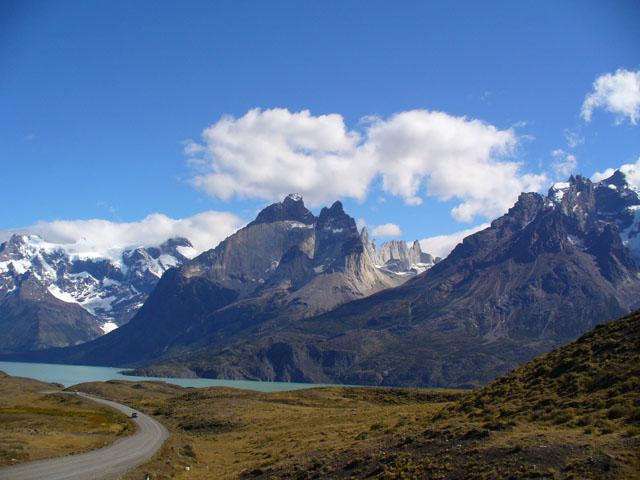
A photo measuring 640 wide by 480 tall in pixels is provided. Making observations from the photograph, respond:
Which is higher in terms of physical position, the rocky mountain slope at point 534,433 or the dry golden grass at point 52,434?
the rocky mountain slope at point 534,433

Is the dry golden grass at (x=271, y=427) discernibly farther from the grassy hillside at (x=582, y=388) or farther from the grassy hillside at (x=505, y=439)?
the grassy hillside at (x=582, y=388)

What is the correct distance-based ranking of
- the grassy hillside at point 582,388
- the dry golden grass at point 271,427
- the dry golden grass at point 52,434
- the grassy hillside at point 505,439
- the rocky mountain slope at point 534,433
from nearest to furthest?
the rocky mountain slope at point 534,433, the grassy hillside at point 505,439, the grassy hillside at point 582,388, the dry golden grass at point 271,427, the dry golden grass at point 52,434

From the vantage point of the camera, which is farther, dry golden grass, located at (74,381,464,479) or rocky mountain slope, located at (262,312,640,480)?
dry golden grass, located at (74,381,464,479)

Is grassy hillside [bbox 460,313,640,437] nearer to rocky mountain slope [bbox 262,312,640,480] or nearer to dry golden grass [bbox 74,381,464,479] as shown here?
rocky mountain slope [bbox 262,312,640,480]

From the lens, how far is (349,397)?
13525 cm

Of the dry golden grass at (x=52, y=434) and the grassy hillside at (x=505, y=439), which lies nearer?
the grassy hillside at (x=505, y=439)

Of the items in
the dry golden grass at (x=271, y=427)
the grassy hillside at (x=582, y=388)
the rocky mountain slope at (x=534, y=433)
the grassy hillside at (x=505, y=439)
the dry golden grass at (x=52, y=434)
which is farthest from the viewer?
the dry golden grass at (x=52, y=434)

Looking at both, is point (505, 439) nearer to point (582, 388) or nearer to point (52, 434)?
point (582, 388)

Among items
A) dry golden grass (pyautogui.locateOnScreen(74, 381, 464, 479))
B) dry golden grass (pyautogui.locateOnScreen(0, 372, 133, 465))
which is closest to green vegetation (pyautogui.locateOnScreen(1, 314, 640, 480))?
dry golden grass (pyautogui.locateOnScreen(74, 381, 464, 479))

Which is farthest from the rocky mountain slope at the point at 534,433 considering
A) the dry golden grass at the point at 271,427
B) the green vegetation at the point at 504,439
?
the dry golden grass at the point at 271,427

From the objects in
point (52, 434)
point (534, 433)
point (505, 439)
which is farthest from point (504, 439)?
point (52, 434)

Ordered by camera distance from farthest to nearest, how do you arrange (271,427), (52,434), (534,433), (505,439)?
(271,427) < (52,434) < (534,433) < (505,439)

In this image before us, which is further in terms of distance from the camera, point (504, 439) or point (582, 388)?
point (582, 388)

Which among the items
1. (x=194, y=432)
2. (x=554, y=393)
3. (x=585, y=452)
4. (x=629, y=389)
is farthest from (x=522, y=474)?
(x=194, y=432)
